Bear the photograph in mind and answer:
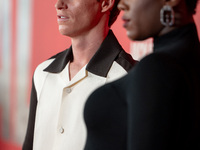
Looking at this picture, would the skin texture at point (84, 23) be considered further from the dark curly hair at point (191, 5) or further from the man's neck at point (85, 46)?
the dark curly hair at point (191, 5)

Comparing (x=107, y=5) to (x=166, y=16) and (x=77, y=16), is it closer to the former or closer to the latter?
(x=77, y=16)

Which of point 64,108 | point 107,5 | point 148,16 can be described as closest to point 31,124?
point 64,108

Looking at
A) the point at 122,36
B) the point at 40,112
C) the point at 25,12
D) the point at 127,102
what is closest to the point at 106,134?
the point at 127,102

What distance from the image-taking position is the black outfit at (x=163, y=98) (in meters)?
0.63

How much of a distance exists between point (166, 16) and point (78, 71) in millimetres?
601

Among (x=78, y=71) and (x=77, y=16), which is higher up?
(x=77, y=16)

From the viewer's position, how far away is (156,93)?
63 centimetres

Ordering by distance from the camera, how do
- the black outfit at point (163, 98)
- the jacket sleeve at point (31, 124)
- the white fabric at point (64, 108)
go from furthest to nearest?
the jacket sleeve at point (31, 124), the white fabric at point (64, 108), the black outfit at point (163, 98)

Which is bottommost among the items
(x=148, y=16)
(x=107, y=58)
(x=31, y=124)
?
(x=31, y=124)

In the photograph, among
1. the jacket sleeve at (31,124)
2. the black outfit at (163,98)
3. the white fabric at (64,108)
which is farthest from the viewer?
the jacket sleeve at (31,124)

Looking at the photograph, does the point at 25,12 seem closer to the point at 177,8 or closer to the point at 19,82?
the point at 19,82

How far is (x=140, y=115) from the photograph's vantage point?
64cm

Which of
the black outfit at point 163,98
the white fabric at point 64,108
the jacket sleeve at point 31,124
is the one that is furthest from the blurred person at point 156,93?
the jacket sleeve at point 31,124

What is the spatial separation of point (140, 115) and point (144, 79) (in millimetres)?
65
